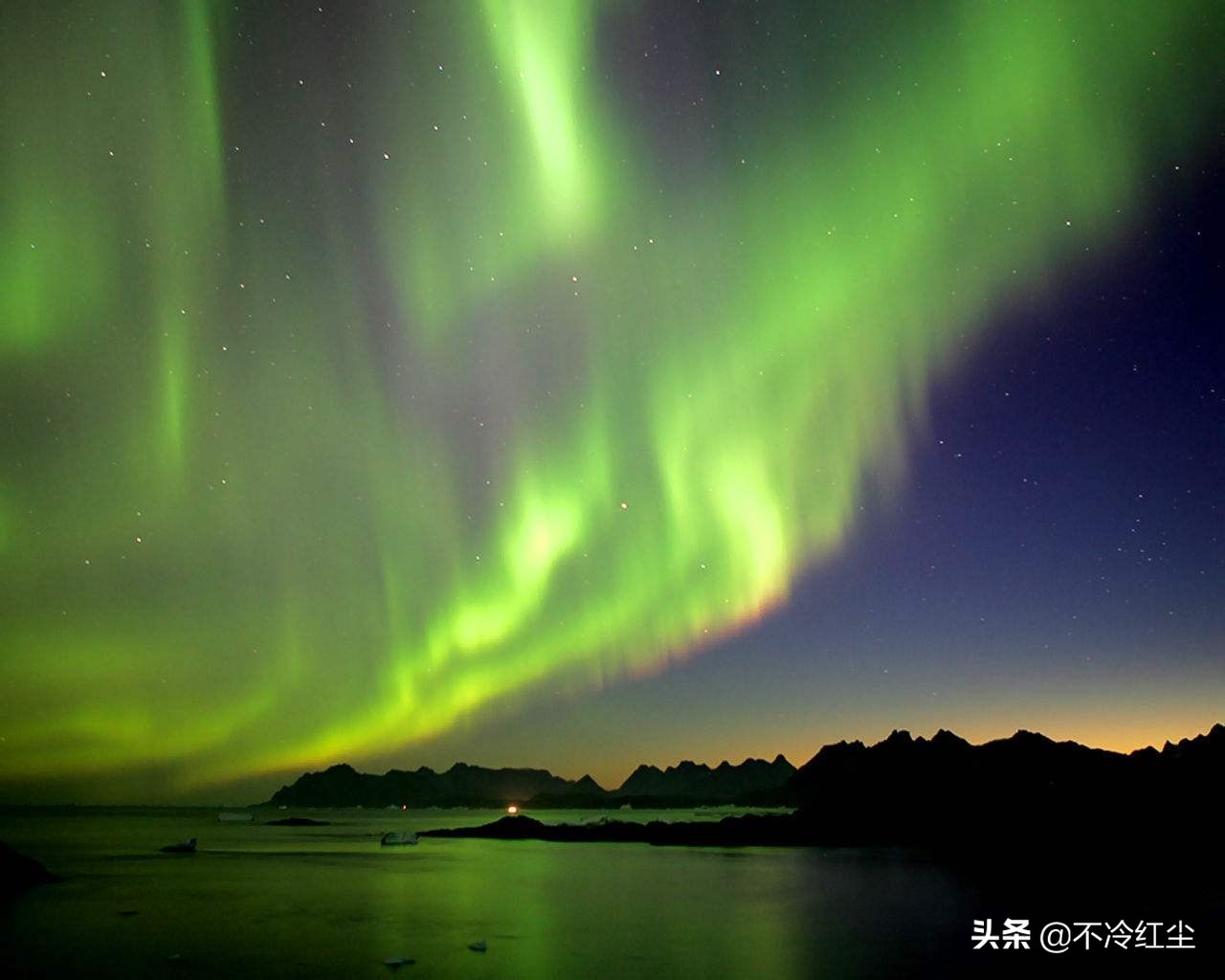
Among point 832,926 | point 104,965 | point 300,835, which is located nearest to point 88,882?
point 104,965

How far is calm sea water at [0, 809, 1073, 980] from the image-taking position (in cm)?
3381

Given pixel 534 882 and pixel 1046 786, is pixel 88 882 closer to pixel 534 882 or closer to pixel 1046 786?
pixel 534 882

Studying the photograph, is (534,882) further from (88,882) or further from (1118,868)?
(1118,868)

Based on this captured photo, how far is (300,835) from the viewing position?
518 feet

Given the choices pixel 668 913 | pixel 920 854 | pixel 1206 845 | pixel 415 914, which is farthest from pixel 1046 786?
pixel 415 914

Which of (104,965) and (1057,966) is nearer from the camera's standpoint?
(1057,966)

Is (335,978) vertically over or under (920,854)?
over

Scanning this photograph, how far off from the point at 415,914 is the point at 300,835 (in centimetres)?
12285

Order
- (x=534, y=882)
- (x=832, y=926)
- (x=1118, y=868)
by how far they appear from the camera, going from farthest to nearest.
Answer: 1. (x=534, y=882)
2. (x=1118, y=868)
3. (x=832, y=926)

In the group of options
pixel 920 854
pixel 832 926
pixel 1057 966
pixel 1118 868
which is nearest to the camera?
pixel 1057 966

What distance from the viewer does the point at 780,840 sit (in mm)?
116125

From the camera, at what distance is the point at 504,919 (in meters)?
47.1

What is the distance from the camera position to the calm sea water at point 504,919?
33812mm

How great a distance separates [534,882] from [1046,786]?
73.5 metres
